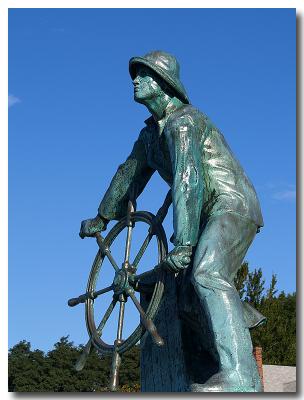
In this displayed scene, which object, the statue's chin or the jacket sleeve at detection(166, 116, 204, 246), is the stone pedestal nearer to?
the jacket sleeve at detection(166, 116, 204, 246)

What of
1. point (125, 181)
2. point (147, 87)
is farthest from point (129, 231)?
point (147, 87)

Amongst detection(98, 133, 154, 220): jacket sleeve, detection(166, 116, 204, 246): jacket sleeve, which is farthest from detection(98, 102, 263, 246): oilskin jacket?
detection(98, 133, 154, 220): jacket sleeve

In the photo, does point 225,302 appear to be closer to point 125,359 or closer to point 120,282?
point 120,282

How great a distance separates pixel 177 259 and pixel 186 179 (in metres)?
0.51

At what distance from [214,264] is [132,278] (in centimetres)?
73

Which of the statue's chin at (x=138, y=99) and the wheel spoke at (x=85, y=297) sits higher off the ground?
the statue's chin at (x=138, y=99)

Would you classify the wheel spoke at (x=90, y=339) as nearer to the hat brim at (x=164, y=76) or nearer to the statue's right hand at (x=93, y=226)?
the statue's right hand at (x=93, y=226)

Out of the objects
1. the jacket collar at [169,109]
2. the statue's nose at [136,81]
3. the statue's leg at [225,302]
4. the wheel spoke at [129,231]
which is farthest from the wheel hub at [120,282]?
A: the statue's nose at [136,81]

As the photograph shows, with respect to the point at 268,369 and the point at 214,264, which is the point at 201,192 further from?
the point at 268,369

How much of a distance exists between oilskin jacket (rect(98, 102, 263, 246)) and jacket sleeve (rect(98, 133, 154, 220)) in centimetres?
24

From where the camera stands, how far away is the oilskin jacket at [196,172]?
197 inches

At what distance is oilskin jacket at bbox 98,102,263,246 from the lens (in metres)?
5.00
